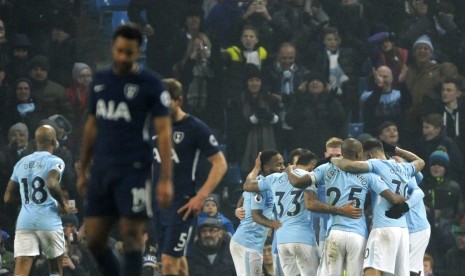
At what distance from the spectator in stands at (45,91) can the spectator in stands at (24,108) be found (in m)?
0.12

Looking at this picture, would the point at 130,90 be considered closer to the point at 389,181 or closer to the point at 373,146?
the point at 389,181

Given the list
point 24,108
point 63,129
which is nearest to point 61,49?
point 24,108

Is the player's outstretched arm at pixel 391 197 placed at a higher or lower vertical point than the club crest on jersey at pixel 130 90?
lower

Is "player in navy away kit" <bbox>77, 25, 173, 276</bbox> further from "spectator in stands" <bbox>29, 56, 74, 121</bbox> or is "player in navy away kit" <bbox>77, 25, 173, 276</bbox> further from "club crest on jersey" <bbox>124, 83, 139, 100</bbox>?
"spectator in stands" <bbox>29, 56, 74, 121</bbox>

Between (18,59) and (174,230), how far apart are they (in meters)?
10.9

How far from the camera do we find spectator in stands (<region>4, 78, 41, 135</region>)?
20875 millimetres

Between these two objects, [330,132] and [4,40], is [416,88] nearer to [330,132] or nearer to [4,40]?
[330,132]

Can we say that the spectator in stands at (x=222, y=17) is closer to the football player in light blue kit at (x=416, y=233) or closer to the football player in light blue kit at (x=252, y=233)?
the football player in light blue kit at (x=252, y=233)

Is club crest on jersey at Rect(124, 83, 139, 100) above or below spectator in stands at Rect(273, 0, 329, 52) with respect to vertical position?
below

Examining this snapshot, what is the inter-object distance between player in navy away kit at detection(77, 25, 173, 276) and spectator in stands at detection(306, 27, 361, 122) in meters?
11.8

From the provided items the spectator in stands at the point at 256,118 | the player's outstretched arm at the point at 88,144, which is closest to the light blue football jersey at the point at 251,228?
the spectator in stands at the point at 256,118

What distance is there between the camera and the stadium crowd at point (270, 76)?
68.2 feet

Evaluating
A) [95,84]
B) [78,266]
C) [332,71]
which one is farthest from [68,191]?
[95,84]

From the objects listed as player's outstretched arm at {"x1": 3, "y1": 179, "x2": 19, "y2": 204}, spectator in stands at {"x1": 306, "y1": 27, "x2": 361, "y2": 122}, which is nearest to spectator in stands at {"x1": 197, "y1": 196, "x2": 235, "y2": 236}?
spectator in stands at {"x1": 306, "y1": 27, "x2": 361, "y2": 122}
